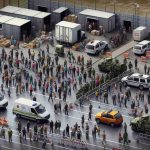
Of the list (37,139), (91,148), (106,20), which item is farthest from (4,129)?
(106,20)

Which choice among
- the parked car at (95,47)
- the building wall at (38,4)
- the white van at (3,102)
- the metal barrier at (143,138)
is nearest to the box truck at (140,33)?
the parked car at (95,47)

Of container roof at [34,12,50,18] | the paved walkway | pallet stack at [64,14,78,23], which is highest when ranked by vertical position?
container roof at [34,12,50,18]

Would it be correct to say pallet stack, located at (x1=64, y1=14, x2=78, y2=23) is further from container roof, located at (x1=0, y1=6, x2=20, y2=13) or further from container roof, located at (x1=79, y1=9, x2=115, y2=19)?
container roof, located at (x1=0, y1=6, x2=20, y2=13)

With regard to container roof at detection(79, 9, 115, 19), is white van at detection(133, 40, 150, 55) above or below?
below

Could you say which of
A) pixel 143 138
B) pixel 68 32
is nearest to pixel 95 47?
pixel 68 32

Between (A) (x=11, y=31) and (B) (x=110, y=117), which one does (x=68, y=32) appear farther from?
(B) (x=110, y=117)

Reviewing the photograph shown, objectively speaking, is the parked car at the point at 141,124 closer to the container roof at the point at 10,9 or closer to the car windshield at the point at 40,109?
the car windshield at the point at 40,109

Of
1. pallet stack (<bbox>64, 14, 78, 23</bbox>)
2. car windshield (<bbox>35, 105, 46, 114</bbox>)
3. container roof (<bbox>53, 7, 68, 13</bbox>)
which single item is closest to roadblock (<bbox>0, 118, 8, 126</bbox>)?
car windshield (<bbox>35, 105, 46, 114</bbox>)
